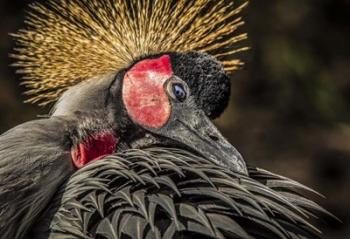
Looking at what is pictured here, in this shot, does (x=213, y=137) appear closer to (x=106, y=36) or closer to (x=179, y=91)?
(x=179, y=91)

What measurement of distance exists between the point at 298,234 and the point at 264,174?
0.27 meters

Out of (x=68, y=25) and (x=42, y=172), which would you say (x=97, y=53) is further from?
(x=42, y=172)

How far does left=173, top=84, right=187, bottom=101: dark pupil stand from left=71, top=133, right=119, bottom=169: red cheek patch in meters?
0.18

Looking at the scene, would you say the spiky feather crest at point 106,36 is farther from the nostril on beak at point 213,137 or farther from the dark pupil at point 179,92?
the nostril on beak at point 213,137

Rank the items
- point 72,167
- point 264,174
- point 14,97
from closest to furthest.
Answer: point 72,167 < point 264,174 < point 14,97

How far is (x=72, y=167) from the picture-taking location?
8.04ft

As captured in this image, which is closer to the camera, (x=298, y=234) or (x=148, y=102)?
(x=298, y=234)

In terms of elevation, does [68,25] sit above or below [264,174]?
above

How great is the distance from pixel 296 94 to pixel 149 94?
2899 millimetres

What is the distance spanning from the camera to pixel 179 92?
2.61 metres

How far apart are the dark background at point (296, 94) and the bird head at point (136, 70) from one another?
240 cm

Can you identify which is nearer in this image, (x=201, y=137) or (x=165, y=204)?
(x=165, y=204)

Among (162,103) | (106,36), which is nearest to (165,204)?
(162,103)

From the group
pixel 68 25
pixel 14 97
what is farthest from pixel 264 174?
pixel 14 97
